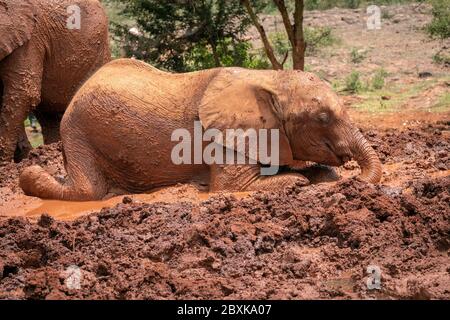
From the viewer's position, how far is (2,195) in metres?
8.88

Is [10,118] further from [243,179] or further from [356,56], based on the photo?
[356,56]

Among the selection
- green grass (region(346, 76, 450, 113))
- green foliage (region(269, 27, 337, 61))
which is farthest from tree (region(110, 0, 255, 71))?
green foliage (region(269, 27, 337, 61))

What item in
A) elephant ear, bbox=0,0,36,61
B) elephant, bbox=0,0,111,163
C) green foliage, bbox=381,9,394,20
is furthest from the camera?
green foliage, bbox=381,9,394,20

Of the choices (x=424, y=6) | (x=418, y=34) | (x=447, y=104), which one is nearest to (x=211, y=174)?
(x=447, y=104)

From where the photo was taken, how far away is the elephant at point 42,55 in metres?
10.1

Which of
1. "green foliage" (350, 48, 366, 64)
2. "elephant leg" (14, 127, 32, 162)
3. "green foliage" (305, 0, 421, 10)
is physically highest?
"elephant leg" (14, 127, 32, 162)

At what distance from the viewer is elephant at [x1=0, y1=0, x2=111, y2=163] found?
1009 centimetres

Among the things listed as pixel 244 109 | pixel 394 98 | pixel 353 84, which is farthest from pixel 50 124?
pixel 353 84

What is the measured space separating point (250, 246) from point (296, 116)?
6.25 ft

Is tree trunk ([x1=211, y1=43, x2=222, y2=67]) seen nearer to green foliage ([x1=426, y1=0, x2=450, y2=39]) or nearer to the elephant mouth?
green foliage ([x1=426, y1=0, x2=450, y2=39])

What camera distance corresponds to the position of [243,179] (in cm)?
805

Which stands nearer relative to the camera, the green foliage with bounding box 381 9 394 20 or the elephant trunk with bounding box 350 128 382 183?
the elephant trunk with bounding box 350 128 382 183
